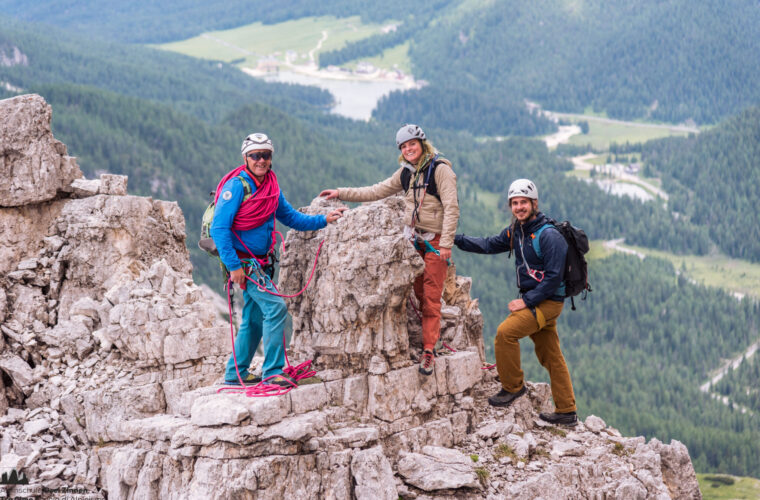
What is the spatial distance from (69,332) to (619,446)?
15.6 meters

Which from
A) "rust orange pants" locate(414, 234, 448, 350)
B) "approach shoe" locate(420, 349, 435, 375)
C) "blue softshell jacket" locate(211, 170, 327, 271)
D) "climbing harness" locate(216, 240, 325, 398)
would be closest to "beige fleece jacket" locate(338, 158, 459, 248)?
"rust orange pants" locate(414, 234, 448, 350)

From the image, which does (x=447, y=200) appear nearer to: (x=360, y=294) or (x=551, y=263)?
(x=551, y=263)

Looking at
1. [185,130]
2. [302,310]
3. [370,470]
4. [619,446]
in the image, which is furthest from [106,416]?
[185,130]

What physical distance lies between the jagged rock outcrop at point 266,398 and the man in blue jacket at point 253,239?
1060mm

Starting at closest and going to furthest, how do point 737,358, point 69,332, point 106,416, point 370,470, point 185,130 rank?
point 370,470 < point 106,416 < point 69,332 < point 737,358 < point 185,130

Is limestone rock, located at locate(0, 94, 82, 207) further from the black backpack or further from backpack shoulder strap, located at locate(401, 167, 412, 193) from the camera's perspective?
the black backpack

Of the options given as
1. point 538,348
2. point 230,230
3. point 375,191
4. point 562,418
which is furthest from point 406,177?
point 562,418

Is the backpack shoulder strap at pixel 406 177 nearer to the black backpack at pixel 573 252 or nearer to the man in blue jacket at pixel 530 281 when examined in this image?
the man in blue jacket at pixel 530 281

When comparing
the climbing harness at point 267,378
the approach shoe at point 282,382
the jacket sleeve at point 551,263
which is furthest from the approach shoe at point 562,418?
the approach shoe at point 282,382

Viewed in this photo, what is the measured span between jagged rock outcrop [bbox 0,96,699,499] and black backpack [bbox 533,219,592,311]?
10.8 feet

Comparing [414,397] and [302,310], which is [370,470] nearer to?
[414,397]

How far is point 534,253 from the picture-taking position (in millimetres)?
20406

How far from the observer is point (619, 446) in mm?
22422

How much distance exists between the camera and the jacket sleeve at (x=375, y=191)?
21516 millimetres
